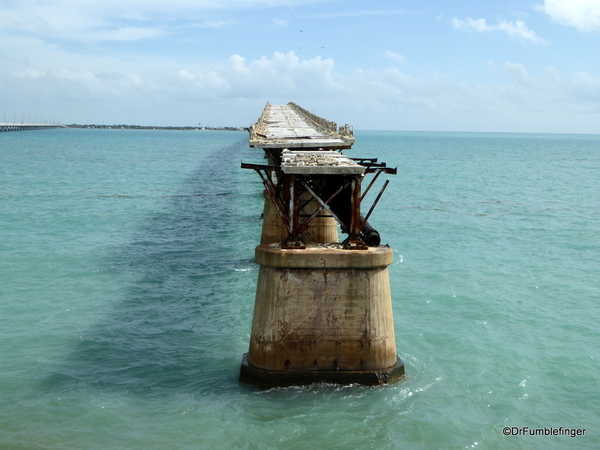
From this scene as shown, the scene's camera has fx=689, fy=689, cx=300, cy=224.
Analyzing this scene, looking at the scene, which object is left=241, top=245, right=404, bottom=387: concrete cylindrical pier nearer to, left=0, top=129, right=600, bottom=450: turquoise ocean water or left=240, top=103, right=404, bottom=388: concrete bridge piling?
left=240, top=103, right=404, bottom=388: concrete bridge piling

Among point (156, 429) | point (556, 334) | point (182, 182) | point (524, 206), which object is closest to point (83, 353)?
point (156, 429)

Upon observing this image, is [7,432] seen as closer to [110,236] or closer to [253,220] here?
[110,236]

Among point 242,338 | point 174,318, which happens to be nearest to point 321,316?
point 242,338

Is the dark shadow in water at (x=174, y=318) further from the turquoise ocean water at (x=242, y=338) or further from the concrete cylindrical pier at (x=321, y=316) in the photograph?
the concrete cylindrical pier at (x=321, y=316)

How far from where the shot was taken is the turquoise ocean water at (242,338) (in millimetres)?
14961

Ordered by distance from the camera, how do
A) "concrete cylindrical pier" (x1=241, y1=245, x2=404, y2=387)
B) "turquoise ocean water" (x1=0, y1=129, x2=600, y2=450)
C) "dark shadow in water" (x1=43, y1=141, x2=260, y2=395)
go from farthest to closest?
1. "dark shadow in water" (x1=43, y1=141, x2=260, y2=395)
2. "concrete cylindrical pier" (x1=241, y1=245, x2=404, y2=387)
3. "turquoise ocean water" (x1=0, y1=129, x2=600, y2=450)

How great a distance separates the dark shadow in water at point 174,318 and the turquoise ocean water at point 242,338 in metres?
0.08

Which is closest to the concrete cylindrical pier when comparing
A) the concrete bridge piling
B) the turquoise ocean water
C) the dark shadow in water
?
the concrete bridge piling

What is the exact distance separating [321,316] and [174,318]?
8508mm

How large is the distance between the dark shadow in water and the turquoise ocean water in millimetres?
78

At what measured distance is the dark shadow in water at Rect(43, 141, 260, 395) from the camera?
17.6m

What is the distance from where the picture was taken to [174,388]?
55.5 feet

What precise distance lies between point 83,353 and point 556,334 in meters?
14.6

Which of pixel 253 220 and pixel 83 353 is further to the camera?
pixel 253 220
